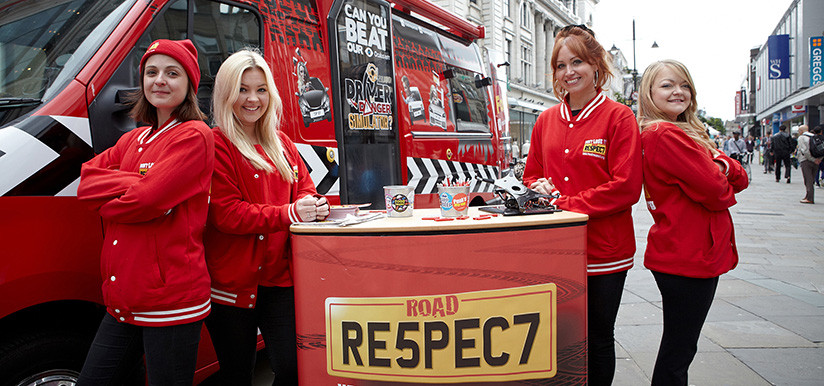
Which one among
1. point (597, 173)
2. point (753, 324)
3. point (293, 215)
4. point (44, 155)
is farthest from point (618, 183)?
point (753, 324)

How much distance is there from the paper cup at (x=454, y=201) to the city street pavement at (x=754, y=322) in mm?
2002

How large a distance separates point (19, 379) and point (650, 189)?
2.77 m

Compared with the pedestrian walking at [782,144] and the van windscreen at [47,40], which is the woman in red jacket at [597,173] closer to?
the van windscreen at [47,40]

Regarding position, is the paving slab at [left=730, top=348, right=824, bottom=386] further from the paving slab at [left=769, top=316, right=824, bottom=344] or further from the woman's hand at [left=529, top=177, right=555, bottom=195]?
the woman's hand at [left=529, top=177, right=555, bottom=195]

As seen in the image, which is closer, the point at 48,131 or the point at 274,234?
the point at 48,131

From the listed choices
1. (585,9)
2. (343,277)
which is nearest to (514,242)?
(343,277)

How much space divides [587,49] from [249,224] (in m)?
1.73

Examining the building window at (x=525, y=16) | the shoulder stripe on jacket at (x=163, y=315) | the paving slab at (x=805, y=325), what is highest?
the building window at (x=525, y=16)

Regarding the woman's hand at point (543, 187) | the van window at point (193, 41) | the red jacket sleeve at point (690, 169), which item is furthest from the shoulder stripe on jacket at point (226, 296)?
the red jacket sleeve at point (690, 169)

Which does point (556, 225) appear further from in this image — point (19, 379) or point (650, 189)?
point (19, 379)

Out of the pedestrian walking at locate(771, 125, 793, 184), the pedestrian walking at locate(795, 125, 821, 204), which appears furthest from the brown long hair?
the pedestrian walking at locate(771, 125, 793, 184)

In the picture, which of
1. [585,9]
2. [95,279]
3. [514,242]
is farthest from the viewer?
[585,9]

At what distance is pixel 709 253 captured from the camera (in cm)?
237

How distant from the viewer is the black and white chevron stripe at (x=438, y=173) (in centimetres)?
467
